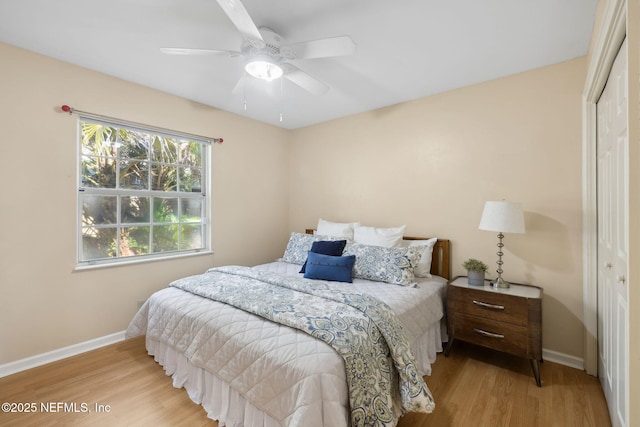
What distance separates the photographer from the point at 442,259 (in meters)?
2.81

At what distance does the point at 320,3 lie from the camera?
1646mm

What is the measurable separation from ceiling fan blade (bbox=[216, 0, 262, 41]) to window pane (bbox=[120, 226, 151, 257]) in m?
2.14

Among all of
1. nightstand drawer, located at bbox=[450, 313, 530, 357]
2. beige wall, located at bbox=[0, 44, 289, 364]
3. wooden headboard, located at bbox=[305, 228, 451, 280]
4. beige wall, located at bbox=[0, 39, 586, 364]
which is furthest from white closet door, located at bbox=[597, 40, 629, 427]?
beige wall, located at bbox=[0, 44, 289, 364]

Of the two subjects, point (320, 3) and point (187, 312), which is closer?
point (320, 3)

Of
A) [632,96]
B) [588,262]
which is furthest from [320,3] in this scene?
[588,262]

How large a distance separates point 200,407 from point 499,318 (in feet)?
7.02

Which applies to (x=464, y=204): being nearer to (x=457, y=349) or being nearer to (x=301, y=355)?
(x=457, y=349)

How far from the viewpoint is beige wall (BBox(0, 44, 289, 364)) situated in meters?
2.11

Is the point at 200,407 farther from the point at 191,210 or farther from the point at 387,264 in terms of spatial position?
the point at 191,210

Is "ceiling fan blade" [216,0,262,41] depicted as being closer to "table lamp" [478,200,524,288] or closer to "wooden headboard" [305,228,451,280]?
"table lamp" [478,200,524,288]

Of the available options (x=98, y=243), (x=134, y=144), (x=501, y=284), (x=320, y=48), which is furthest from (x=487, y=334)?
→ (x=134, y=144)

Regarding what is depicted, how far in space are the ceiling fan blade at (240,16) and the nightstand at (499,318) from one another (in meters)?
2.29

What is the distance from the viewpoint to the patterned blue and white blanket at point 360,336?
1.36m

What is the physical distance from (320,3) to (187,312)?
2.06 metres
